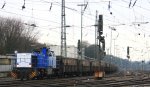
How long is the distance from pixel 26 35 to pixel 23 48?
645 cm

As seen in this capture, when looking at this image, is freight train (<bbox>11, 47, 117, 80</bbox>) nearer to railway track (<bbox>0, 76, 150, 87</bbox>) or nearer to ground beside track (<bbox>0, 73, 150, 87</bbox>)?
ground beside track (<bbox>0, 73, 150, 87</bbox>)

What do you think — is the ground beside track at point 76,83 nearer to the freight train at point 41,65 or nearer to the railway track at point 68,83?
the railway track at point 68,83

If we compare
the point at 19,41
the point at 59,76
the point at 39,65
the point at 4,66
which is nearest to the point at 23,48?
A: the point at 19,41

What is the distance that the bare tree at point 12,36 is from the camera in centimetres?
8499

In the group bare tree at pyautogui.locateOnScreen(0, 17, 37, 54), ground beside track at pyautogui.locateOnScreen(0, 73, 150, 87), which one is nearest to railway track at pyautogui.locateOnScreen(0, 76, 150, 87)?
ground beside track at pyautogui.locateOnScreen(0, 73, 150, 87)

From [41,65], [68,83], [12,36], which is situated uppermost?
[12,36]

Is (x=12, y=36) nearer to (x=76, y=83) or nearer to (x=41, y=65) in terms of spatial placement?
(x=41, y=65)

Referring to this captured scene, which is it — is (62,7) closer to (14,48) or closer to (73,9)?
(73,9)

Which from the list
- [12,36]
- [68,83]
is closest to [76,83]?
[68,83]

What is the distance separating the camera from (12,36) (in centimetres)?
8794

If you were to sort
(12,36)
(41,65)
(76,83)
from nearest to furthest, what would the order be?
(76,83) < (41,65) < (12,36)

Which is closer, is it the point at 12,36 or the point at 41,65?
the point at 41,65

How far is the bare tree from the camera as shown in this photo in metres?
85.0

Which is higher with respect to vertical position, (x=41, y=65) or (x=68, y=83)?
(x=41, y=65)
